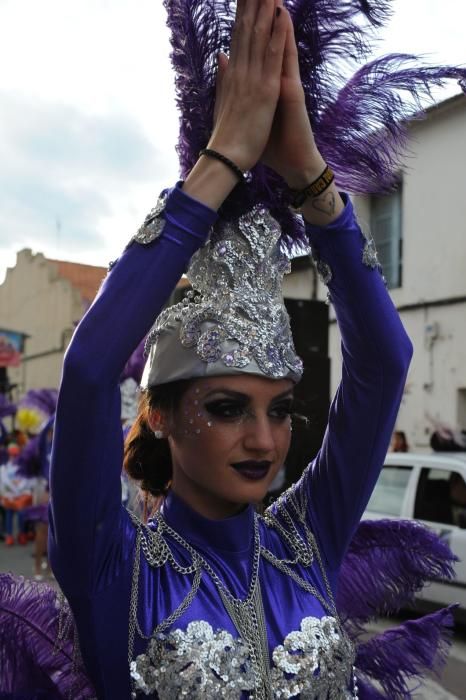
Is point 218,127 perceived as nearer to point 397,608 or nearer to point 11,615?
point 11,615

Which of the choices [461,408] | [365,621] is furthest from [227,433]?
[461,408]

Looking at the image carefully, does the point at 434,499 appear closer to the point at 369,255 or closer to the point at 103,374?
the point at 369,255

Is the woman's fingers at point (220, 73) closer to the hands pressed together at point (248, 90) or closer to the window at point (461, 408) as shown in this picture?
the hands pressed together at point (248, 90)

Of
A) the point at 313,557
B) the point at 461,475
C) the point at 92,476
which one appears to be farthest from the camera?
the point at 461,475

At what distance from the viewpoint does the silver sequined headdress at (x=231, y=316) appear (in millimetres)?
1643

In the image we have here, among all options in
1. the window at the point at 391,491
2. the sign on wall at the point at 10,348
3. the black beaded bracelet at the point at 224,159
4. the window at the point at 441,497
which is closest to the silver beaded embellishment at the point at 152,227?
the black beaded bracelet at the point at 224,159

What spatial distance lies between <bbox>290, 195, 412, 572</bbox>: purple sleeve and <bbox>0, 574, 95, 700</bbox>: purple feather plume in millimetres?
665

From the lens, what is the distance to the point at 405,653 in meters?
2.06

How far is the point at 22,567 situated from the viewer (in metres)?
9.24

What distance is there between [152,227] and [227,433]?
0.47 m

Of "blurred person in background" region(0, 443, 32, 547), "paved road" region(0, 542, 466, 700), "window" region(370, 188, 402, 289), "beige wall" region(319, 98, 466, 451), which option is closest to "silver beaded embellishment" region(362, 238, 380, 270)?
"paved road" region(0, 542, 466, 700)

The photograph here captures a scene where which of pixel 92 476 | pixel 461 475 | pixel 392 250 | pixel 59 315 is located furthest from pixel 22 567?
pixel 59 315

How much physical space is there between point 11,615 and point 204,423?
0.77 metres

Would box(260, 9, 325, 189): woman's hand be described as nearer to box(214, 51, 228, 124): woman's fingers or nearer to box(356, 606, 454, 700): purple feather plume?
box(214, 51, 228, 124): woman's fingers
